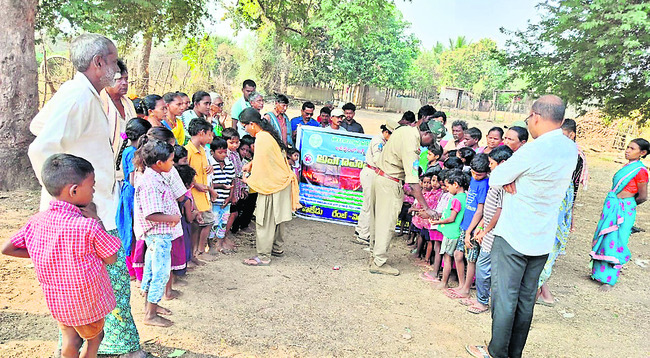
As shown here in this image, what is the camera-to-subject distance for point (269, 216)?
4.94 m

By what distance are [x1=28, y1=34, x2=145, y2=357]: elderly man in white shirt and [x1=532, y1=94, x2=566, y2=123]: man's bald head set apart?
9.63 feet

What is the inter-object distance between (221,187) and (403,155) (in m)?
2.24

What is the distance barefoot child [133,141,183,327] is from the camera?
3221mm

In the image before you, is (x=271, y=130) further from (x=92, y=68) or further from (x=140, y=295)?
(x=92, y=68)

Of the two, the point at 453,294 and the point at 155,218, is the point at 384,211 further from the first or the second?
the point at 155,218

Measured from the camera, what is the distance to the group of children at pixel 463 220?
4.05 m

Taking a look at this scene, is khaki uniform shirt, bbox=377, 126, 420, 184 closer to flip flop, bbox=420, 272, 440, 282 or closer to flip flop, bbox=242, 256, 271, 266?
flip flop, bbox=420, 272, 440, 282

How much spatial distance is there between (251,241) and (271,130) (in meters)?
1.77

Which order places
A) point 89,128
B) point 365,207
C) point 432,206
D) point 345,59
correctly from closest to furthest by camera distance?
1. point 89,128
2. point 432,206
3. point 365,207
4. point 345,59

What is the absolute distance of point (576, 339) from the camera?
13.0 ft

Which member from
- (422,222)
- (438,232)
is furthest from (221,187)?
(438,232)

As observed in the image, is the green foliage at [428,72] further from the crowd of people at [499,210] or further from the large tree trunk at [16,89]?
the large tree trunk at [16,89]

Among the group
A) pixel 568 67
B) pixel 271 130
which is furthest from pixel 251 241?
pixel 568 67

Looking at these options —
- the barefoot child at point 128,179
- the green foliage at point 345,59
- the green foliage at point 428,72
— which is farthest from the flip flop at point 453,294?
the green foliage at point 428,72
